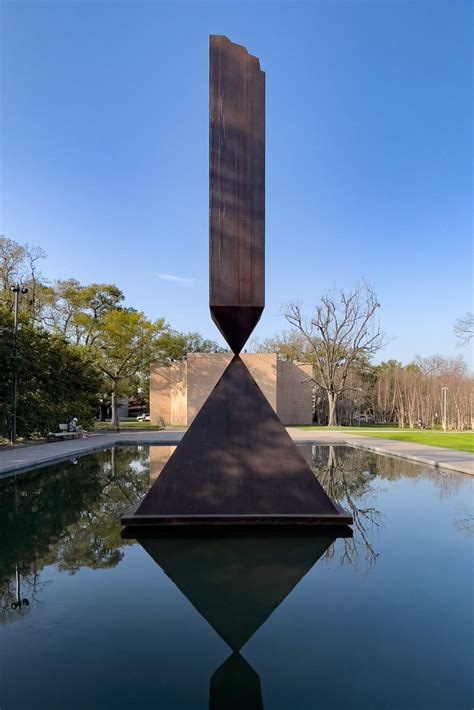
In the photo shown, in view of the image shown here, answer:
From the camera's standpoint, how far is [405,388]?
109 feet

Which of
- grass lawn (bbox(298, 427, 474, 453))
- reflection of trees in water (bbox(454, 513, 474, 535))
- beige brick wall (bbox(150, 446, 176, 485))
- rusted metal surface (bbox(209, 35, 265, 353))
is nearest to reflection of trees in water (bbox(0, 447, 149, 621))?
beige brick wall (bbox(150, 446, 176, 485))

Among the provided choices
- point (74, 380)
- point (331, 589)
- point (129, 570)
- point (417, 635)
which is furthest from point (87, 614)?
point (74, 380)

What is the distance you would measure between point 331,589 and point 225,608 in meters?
0.94

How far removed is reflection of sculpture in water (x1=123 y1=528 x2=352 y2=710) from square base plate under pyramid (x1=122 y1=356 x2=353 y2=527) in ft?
0.63

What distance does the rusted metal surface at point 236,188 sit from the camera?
218 inches

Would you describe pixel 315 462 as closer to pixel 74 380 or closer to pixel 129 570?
pixel 129 570

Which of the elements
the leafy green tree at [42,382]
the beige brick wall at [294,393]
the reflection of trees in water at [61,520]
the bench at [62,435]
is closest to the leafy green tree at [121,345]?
the leafy green tree at [42,382]

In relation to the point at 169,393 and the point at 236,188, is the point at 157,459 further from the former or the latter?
the point at 169,393

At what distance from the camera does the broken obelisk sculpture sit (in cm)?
515

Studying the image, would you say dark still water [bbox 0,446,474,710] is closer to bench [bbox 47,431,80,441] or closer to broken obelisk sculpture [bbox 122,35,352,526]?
broken obelisk sculpture [bbox 122,35,352,526]

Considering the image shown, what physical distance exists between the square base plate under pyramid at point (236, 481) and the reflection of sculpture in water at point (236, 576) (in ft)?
0.63

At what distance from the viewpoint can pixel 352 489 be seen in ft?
25.6

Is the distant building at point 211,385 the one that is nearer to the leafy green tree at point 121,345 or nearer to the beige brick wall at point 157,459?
the leafy green tree at point 121,345

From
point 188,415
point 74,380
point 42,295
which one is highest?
point 42,295
